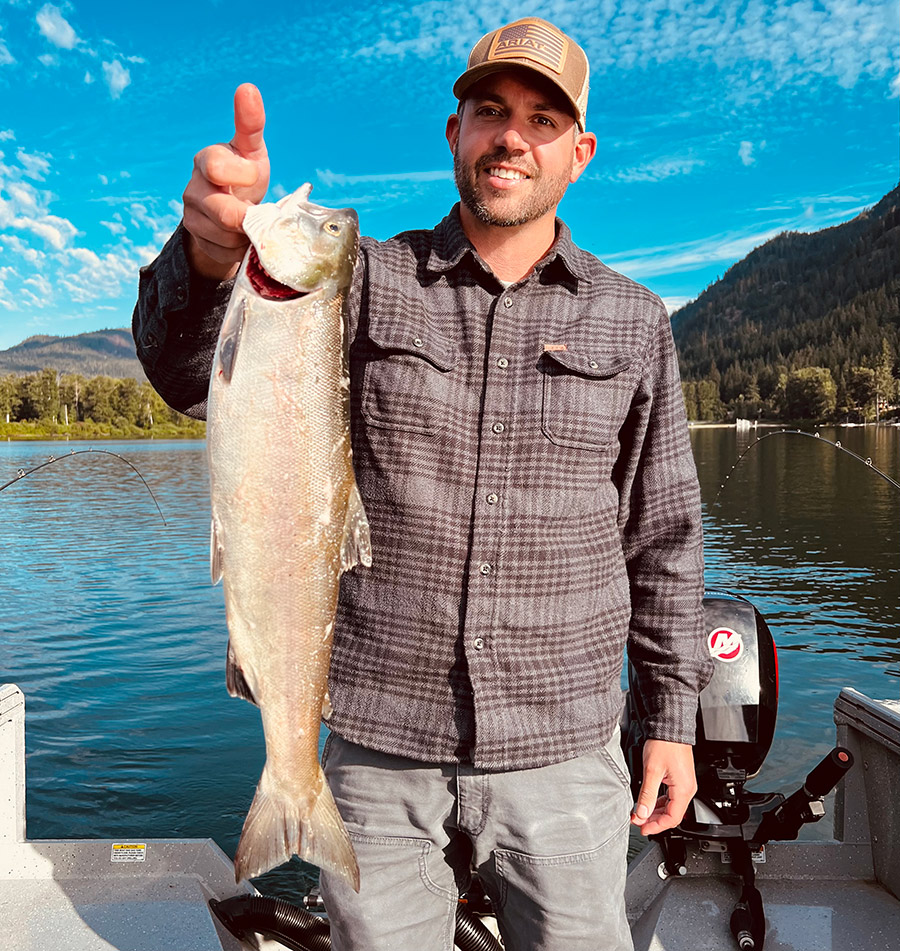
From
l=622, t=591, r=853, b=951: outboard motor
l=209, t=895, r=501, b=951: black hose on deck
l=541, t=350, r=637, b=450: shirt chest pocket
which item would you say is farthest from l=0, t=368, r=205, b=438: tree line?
l=541, t=350, r=637, b=450: shirt chest pocket

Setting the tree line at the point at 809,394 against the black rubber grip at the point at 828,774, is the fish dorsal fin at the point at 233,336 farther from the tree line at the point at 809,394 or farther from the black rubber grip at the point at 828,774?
the tree line at the point at 809,394

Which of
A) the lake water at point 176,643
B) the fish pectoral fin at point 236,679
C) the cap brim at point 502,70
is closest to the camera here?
the fish pectoral fin at point 236,679

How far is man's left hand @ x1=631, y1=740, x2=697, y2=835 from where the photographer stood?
2994mm

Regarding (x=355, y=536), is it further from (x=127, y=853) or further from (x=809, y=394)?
(x=809, y=394)

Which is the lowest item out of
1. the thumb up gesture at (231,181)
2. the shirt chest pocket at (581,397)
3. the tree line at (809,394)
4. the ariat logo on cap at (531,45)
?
the shirt chest pocket at (581,397)

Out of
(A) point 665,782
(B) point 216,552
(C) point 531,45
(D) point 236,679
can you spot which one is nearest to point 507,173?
(C) point 531,45

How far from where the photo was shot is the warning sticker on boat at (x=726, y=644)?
4.39m

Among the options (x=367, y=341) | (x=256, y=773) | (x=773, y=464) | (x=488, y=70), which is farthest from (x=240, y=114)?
(x=773, y=464)

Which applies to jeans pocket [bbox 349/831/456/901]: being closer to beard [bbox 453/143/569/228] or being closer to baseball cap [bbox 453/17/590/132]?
beard [bbox 453/143/569/228]

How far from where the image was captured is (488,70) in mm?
2736

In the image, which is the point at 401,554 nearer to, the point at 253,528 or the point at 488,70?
the point at 253,528

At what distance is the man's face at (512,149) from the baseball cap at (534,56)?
4 cm

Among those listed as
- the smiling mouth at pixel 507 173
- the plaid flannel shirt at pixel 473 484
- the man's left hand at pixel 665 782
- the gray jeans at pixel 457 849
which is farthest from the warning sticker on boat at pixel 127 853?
the smiling mouth at pixel 507 173

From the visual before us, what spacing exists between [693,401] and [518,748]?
16229cm
